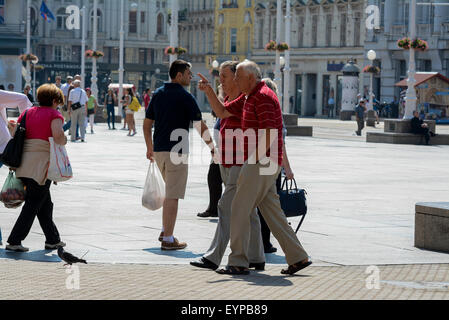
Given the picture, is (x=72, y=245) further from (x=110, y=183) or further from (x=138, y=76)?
(x=138, y=76)

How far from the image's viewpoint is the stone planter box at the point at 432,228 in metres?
11.3

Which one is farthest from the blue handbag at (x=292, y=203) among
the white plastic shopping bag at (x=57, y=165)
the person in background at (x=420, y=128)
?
the person in background at (x=420, y=128)

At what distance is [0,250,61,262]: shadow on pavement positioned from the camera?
10.1m

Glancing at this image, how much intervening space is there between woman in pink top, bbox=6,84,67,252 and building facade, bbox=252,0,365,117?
5935 cm

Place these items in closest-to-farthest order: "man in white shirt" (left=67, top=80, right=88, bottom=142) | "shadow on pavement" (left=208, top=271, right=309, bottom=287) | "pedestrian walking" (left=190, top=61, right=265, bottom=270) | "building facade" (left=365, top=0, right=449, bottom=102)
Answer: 1. "shadow on pavement" (left=208, top=271, right=309, bottom=287)
2. "pedestrian walking" (left=190, top=61, right=265, bottom=270)
3. "man in white shirt" (left=67, top=80, right=88, bottom=142)
4. "building facade" (left=365, top=0, right=449, bottom=102)

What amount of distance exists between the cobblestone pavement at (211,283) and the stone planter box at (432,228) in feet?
3.74

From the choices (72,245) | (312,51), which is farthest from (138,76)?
Result: (72,245)

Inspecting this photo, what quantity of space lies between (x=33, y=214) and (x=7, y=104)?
1.38m

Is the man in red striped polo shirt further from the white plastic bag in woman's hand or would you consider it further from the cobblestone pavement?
the white plastic bag in woman's hand

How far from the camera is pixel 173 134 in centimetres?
1091

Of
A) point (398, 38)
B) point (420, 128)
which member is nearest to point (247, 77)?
point (420, 128)

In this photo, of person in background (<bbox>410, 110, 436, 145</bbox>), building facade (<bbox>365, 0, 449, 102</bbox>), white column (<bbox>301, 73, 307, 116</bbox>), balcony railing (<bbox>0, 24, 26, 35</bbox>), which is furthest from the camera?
balcony railing (<bbox>0, 24, 26, 35</bbox>)

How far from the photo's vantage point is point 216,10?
9056 centimetres

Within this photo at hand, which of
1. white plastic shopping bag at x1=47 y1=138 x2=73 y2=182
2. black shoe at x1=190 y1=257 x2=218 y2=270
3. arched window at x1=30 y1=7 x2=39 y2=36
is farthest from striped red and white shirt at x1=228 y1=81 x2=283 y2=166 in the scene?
arched window at x1=30 y1=7 x2=39 y2=36
